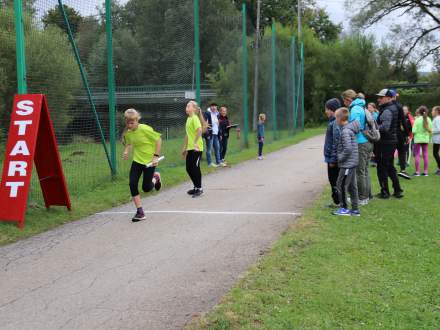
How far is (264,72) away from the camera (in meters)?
24.5

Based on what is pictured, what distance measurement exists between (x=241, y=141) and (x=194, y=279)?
15.5m

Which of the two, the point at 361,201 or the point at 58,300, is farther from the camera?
the point at 361,201

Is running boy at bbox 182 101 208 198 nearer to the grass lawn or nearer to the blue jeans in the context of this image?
the grass lawn

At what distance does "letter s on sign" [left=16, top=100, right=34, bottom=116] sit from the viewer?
777 cm

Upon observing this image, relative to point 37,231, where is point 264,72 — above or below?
above

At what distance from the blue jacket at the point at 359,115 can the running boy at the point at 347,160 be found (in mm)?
362

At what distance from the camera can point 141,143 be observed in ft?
26.9

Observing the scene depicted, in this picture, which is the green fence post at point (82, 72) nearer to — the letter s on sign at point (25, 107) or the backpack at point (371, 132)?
the letter s on sign at point (25, 107)

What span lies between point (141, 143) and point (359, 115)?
3.31 meters

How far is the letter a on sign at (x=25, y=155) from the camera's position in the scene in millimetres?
7469

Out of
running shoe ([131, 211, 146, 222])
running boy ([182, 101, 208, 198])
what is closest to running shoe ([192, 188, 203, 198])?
running boy ([182, 101, 208, 198])

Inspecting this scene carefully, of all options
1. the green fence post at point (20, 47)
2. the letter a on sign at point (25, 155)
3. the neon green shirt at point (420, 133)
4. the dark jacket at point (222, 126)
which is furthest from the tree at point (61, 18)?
the neon green shirt at point (420, 133)

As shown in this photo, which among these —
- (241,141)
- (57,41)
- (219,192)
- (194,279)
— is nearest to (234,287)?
(194,279)

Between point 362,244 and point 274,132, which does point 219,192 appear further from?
point 274,132
